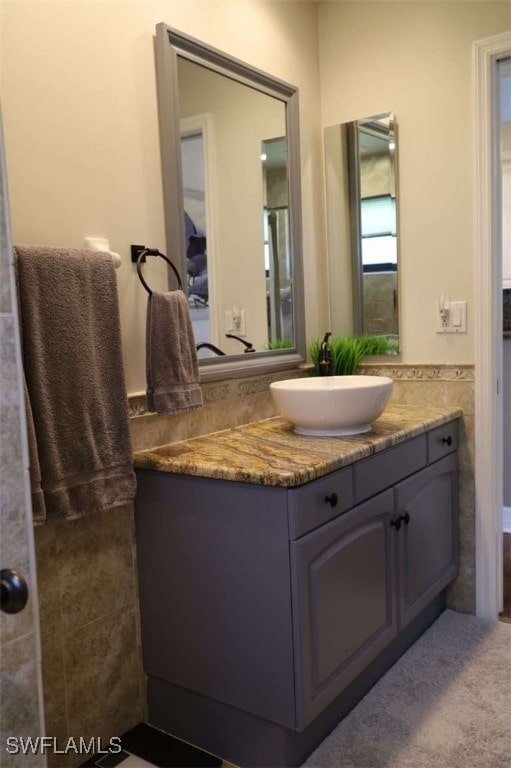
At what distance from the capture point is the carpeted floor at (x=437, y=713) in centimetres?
172

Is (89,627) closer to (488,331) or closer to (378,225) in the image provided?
(488,331)

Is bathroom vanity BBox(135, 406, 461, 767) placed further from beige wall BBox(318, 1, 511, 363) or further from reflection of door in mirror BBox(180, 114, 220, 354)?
beige wall BBox(318, 1, 511, 363)

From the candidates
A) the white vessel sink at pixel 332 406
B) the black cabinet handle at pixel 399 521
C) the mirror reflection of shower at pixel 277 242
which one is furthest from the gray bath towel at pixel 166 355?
the black cabinet handle at pixel 399 521

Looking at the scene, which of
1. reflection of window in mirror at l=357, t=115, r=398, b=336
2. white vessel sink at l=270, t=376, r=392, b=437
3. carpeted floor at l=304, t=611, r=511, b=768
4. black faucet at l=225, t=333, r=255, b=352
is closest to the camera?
carpeted floor at l=304, t=611, r=511, b=768

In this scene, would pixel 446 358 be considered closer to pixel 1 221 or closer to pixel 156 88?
pixel 156 88

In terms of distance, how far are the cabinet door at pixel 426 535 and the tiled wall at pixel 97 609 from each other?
0.70 meters

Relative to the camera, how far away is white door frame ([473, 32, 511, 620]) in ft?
7.47

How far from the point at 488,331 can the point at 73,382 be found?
157cm

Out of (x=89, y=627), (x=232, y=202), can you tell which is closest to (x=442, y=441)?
(x=232, y=202)

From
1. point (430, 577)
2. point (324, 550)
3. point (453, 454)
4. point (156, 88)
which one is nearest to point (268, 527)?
point (324, 550)

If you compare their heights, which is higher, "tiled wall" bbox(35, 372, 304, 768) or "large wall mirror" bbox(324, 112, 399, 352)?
"large wall mirror" bbox(324, 112, 399, 352)

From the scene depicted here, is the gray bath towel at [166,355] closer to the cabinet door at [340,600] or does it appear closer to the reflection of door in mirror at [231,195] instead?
the reflection of door in mirror at [231,195]

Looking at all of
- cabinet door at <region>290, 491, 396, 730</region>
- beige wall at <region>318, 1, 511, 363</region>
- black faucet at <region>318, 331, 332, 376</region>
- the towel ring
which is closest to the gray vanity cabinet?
cabinet door at <region>290, 491, 396, 730</region>

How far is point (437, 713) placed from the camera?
190 cm
